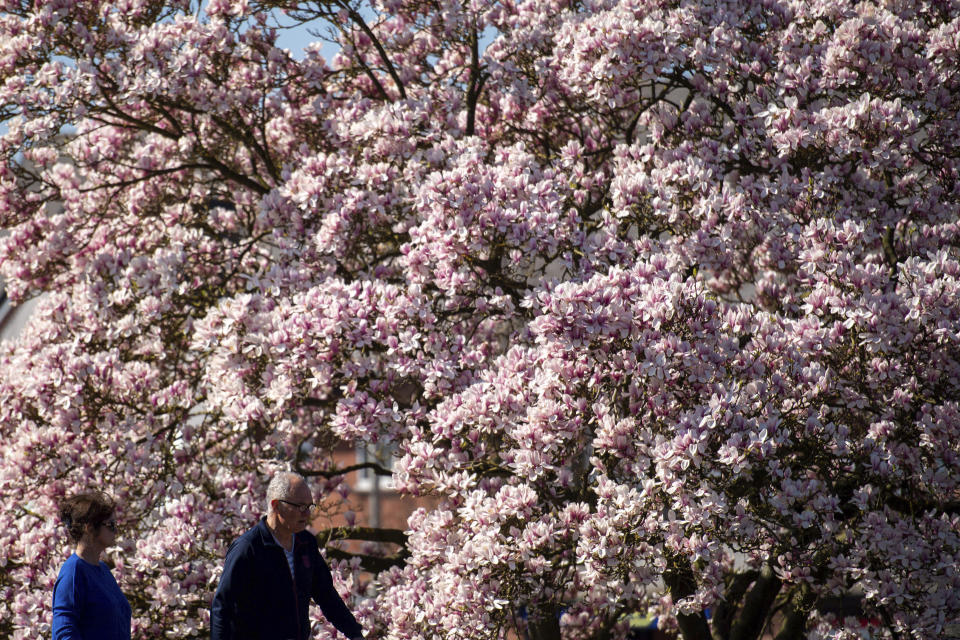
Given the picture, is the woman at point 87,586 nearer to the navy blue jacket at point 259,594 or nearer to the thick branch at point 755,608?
the navy blue jacket at point 259,594

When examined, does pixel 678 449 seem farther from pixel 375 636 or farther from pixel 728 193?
pixel 375 636

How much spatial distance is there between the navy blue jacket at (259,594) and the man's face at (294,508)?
0.14 m

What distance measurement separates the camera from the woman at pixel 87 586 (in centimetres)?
489

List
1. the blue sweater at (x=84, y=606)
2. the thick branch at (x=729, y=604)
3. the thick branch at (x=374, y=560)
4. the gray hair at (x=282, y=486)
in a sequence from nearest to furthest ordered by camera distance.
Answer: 1. the blue sweater at (x=84, y=606)
2. the gray hair at (x=282, y=486)
3. the thick branch at (x=374, y=560)
4. the thick branch at (x=729, y=604)

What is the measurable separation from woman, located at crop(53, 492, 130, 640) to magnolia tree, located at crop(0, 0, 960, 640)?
2.05 meters

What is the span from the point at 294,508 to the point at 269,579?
397 millimetres

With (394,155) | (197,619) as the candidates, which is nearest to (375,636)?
(197,619)

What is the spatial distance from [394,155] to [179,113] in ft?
10.9

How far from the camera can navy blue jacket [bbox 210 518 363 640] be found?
5.05 metres

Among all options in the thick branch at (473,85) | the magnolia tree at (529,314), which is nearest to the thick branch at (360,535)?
the magnolia tree at (529,314)

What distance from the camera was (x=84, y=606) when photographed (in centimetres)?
493

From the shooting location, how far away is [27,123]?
834 centimetres

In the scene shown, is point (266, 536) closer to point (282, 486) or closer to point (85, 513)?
point (282, 486)

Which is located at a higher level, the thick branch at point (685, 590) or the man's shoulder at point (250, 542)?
the man's shoulder at point (250, 542)
